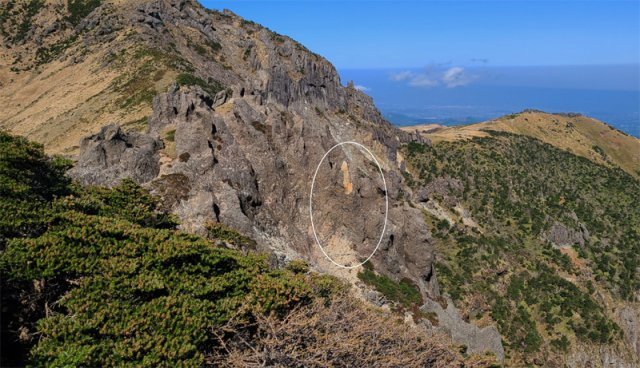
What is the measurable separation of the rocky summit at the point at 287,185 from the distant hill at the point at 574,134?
6.68 meters

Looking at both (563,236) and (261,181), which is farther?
(563,236)

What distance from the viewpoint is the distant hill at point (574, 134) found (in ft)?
478

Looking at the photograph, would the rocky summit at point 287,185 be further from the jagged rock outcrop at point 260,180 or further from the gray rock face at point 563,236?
the gray rock face at point 563,236

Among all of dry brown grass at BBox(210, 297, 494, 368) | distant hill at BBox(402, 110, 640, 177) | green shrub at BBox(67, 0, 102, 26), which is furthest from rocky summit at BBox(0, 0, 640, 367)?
distant hill at BBox(402, 110, 640, 177)

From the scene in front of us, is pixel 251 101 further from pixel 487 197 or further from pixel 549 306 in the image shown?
pixel 487 197

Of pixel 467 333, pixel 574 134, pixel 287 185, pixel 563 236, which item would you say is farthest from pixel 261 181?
pixel 574 134

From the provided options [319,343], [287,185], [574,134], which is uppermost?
[287,185]

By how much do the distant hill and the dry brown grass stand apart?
392 feet

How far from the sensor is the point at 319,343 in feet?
57.8

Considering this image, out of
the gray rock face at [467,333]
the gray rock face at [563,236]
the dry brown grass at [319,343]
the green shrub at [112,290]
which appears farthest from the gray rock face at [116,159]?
the gray rock face at [563,236]

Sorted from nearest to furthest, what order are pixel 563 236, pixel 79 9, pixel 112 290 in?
pixel 112 290
pixel 563 236
pixel 79 9

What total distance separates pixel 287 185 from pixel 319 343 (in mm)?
28777

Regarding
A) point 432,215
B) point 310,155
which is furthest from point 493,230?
point 310,155

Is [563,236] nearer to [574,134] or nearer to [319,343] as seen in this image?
[319,343]
